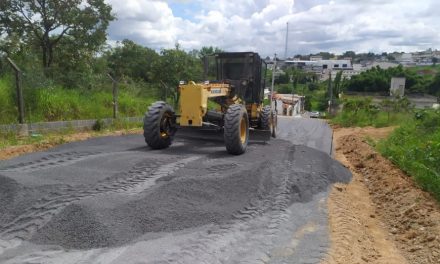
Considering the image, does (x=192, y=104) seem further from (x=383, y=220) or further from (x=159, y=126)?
(x=383, y=220)

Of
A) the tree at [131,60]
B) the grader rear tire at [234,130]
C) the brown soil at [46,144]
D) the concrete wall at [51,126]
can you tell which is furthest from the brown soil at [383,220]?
the tree at [131,60]

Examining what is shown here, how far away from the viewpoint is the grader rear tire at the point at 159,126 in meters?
9.05

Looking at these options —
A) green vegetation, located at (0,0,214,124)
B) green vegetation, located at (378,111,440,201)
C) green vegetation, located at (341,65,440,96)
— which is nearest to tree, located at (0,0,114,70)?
green vegetation, located at (0,0,214,124)

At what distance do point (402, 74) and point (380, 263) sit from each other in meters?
70.7

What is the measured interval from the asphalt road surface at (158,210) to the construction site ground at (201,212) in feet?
0.05

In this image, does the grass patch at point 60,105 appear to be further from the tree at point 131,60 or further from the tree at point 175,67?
the tree at point 131,60

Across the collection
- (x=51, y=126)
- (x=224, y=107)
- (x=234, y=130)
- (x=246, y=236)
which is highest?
(x=224, y=107)

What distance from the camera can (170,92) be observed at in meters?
18.0

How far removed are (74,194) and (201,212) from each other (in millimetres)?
1584

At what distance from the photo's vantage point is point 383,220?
21.3 feet

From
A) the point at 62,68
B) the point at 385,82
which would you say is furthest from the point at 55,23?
the point at 385,82

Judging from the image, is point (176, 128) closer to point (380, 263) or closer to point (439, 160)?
point (439, 160)

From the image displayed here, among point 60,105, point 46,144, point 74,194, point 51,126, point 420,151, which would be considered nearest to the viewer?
point 74,194

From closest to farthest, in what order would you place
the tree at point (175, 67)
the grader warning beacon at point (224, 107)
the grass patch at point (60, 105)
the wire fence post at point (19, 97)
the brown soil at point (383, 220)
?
the brown soil at point (383, 220) → the grader warning beacon at point (224, 107) → the wire fence post at point (19, 97) → the grass patch at point (60, 105) → the tree at point (175, 67)
